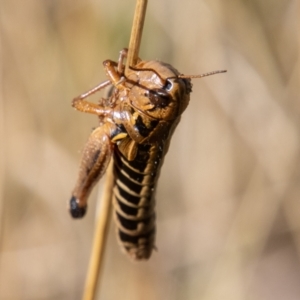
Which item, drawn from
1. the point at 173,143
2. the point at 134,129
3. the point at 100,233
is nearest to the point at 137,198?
the point at 100,233

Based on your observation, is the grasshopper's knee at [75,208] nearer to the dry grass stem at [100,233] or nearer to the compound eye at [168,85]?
the dry grass stem at [100,233]

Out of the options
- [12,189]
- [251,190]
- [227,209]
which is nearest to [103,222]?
[251,190]

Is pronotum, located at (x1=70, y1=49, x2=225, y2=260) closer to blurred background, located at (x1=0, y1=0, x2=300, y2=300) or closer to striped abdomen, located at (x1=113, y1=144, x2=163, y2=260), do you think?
striped abdomen, located at (x1=113, y1=144, x2=163, y2=260)

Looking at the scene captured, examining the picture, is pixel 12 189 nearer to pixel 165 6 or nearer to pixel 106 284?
pixel 106 284

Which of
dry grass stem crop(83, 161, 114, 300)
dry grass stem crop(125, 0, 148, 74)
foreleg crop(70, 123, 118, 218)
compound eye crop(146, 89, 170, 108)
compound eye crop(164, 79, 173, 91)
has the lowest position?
dry grass stem crop(83, 161, 114, 300)

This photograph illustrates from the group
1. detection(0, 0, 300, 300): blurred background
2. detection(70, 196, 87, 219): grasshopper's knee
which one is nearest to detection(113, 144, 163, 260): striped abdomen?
detection(70, 196, 87, 219): grasshopper's knee

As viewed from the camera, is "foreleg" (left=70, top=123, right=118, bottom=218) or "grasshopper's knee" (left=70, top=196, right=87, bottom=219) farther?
"grasshopper's knee" (left=70, top=196, right=87, bottom=219)

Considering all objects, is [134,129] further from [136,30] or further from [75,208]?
[75,208]

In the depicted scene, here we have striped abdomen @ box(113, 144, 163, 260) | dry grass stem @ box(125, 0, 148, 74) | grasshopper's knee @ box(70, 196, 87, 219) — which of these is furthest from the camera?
grasshopper's knee @ box(70, 196, 87, 219)
